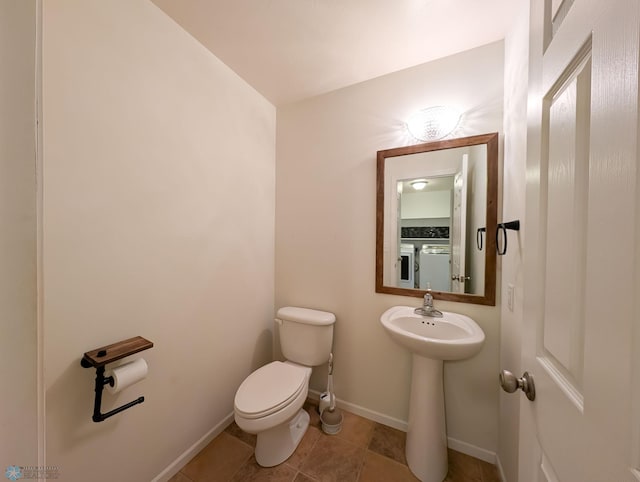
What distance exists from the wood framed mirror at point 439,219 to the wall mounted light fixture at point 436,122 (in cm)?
6

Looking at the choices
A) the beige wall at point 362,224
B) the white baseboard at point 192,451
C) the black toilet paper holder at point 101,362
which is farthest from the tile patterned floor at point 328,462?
the black toilet paper holder at point 101,362

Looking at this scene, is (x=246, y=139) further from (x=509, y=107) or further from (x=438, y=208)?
(x=509, y=107)

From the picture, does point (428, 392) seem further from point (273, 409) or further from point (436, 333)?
point (273, 409)

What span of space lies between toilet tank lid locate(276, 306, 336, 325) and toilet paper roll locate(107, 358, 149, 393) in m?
0.86

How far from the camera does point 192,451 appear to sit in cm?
134

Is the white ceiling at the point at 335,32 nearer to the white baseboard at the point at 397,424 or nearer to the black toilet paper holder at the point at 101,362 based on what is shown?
the black toilet paper holder at the point at 101,362

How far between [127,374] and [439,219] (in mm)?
1782

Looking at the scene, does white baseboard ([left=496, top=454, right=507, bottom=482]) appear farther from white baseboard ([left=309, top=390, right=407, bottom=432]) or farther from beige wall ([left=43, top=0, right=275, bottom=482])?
beige wall ([left=43, top=0, right=275, bottom=482])

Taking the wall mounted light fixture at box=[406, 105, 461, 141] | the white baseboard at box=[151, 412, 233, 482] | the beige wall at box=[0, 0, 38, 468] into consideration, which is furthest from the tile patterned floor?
the wall mounted light fixture at box=[406, 105, 461, 141]

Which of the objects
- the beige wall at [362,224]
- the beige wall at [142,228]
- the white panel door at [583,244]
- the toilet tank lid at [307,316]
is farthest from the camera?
the toilet tank lid at [307,316]

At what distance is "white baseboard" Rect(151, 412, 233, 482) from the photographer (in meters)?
1.21

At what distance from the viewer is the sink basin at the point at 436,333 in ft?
3.55

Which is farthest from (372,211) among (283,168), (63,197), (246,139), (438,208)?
(63,197)

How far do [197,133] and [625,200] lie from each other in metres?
1.64
